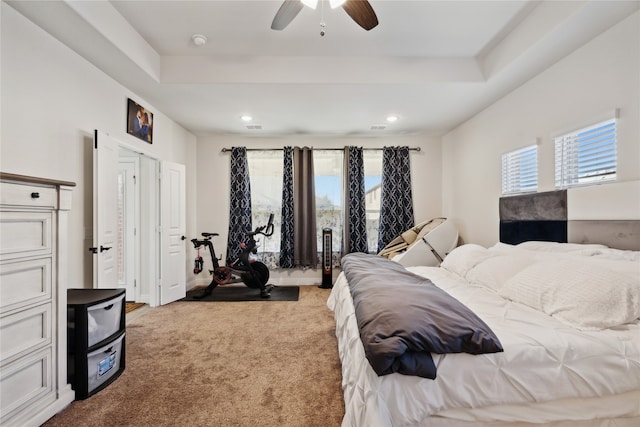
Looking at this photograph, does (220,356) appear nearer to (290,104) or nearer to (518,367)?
(518,367)

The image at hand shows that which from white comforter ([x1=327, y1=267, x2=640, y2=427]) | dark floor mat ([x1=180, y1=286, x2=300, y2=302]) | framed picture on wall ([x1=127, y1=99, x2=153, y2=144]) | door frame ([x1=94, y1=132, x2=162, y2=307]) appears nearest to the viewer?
white comforter ([x1=327, y1=267, x2=640, y2=427])

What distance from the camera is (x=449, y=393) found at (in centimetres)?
106

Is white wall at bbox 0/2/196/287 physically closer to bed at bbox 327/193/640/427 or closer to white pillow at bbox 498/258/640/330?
bed at bbox 327/193/640/427

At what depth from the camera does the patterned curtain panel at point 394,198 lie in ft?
14.7

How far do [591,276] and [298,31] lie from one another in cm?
267

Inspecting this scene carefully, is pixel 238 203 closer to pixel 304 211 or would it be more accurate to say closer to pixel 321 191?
pixel 304 211

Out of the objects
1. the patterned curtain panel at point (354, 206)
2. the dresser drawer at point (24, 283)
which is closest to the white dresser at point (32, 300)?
the dresser drawer at point (24, 283)

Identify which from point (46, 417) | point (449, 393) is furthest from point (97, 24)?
point (449, 393)

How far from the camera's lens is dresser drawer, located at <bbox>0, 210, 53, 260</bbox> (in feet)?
4.39

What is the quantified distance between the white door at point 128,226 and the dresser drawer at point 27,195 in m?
2.22

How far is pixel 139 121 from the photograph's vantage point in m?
3.08

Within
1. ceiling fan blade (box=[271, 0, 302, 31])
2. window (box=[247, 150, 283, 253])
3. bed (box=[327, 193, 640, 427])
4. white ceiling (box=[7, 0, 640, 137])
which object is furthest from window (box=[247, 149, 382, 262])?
bed (box=[327, 193, 640, 427])

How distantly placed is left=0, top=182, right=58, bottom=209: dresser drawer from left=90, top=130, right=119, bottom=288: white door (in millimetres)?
913

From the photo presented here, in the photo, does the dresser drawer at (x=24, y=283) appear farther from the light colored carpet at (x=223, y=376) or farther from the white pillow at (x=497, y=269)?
the white pillow at (x=497, y=269)
